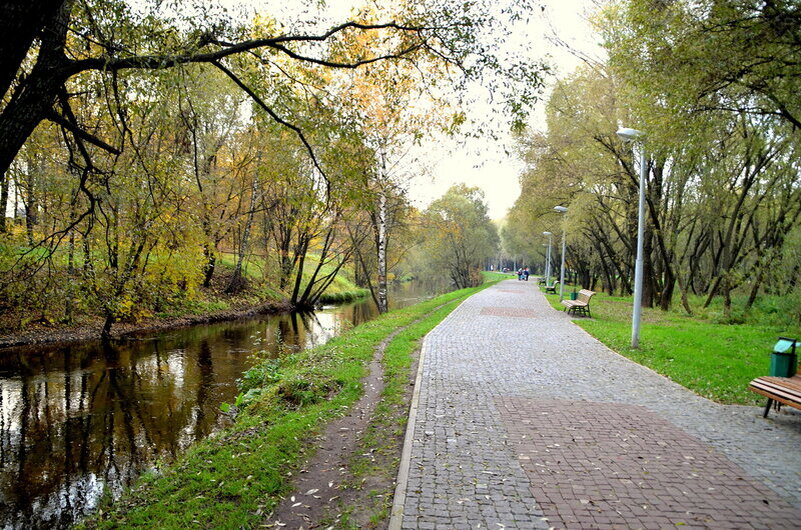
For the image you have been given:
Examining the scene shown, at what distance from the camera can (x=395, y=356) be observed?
10859 mm

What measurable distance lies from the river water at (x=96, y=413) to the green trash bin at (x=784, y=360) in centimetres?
896

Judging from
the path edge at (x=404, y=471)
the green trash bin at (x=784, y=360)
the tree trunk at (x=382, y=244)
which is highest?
the tree trunk at (x=382, y=244)

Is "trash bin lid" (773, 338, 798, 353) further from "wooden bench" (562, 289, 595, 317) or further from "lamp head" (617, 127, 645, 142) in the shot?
"wooden bench" (562, 289, 595, 317)

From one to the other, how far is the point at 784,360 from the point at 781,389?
4.41 ft

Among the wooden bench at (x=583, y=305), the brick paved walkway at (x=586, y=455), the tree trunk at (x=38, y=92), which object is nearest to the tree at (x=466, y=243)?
the wooden bench at (x=583, y=305)

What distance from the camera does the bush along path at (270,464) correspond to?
452 cm

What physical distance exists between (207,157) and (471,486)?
2307 cm

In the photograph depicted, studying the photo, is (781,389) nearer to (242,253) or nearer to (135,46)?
(135,46)

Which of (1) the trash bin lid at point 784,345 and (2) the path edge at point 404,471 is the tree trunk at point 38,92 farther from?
(1) the trash bin lid at point 784,345

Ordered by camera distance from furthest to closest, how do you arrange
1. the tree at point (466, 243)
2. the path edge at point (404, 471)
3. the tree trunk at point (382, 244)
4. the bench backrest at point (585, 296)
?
the tree at point (466, 243)
the tree trunk at point (382, 244)
the bench backrest at point (585, 296)
the path edge at point (404, 471)

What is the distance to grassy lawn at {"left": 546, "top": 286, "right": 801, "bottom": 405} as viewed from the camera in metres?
8.68

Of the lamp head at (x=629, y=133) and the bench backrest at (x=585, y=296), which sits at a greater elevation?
the lamp head at (x=629, y=133)

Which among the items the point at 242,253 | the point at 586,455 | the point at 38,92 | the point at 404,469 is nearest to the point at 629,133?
the point at 586,455

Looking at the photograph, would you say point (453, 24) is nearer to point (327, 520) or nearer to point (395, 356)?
point (327, 520)
